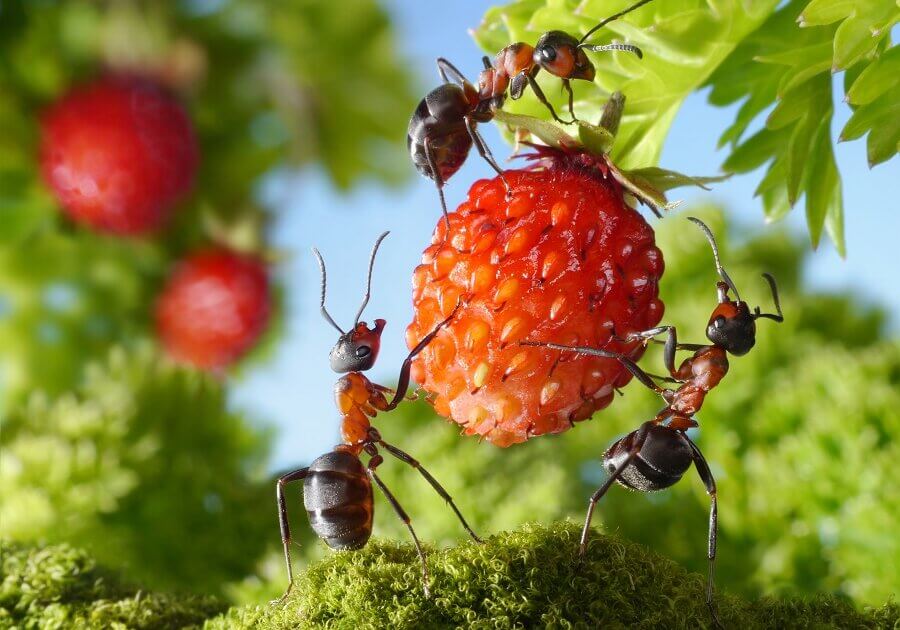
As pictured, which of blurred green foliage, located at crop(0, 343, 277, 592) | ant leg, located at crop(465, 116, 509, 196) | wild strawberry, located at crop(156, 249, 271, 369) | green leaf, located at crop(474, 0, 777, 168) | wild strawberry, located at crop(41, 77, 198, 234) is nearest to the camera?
green leaf, located at crop(474, 0, 777, 168)

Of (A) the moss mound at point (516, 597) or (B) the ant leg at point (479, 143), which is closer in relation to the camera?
(A) the moss mound at point (516, 597)

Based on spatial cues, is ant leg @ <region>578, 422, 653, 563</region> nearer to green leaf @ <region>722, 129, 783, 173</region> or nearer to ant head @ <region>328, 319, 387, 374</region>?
ant head @ <region>328, 319, 387, 374</region>

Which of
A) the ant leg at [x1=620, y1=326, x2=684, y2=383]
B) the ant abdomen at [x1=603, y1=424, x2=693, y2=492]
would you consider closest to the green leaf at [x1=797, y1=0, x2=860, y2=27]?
the ant leg at [x1=620, y1=326, x2=684, y2=383]

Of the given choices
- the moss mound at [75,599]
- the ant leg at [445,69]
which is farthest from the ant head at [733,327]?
the moss mound at [75,599]

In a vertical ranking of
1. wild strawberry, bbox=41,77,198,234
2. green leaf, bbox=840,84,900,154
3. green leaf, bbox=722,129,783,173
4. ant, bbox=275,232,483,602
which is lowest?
ant, bbox=275,232,483,602

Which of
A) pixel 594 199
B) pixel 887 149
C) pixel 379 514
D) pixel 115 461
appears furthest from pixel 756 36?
pixel 115 461

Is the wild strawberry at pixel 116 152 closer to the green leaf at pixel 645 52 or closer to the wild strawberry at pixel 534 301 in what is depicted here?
the green leaf at pixel 645 52
